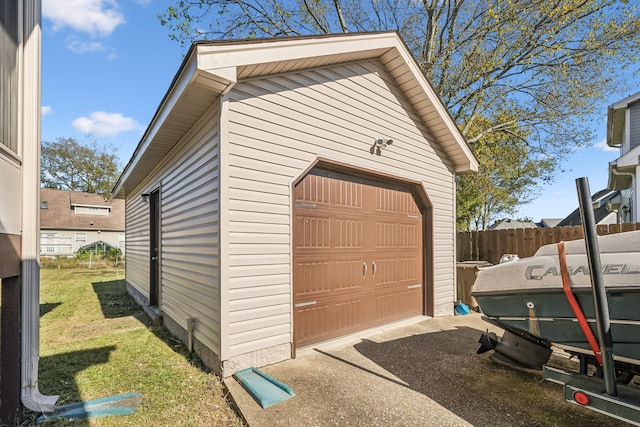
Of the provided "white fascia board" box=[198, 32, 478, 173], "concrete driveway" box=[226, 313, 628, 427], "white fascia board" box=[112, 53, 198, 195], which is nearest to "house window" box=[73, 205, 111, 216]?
"white fascia board" box=[112, 53, 198, 195]

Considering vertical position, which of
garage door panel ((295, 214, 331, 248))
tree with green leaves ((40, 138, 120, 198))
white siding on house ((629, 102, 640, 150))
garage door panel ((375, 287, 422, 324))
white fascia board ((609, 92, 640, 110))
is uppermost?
tree with green leaves ((40, 138, 120, 198))

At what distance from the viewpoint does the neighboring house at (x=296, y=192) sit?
11.0 ft

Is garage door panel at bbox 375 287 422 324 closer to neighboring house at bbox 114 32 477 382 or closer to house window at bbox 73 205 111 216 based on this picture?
neighboring house at bbox 114 32 477 382

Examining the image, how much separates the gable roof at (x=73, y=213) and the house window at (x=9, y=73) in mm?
26771

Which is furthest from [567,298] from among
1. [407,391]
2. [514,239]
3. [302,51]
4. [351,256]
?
[514,239]

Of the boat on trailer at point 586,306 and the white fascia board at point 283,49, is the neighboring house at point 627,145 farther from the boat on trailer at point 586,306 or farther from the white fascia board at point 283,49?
the boat on trailer at point 586,306

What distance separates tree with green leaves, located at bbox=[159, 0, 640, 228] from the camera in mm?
9445

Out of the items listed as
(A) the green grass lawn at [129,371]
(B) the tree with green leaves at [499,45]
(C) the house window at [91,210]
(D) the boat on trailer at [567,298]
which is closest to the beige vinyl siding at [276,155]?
(A) the green grass lawn at [129,371]

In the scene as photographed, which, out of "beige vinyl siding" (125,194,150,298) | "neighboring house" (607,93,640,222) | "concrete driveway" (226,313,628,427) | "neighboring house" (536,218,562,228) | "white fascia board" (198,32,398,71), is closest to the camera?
"concrete driveway" (226,313,628,427)

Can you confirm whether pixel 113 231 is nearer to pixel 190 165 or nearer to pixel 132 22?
pixel 132 22

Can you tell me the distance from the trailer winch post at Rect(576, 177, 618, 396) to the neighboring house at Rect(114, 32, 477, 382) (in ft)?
9.06

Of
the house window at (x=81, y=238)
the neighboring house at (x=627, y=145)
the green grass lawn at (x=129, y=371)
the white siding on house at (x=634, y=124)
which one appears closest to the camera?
the green grass lawn at (x=129, y=371)

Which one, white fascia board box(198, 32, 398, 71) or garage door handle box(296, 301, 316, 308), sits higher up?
white fascia board box(198, 32, 398, 71)

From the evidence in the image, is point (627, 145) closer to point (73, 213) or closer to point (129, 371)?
point (129, 371)
